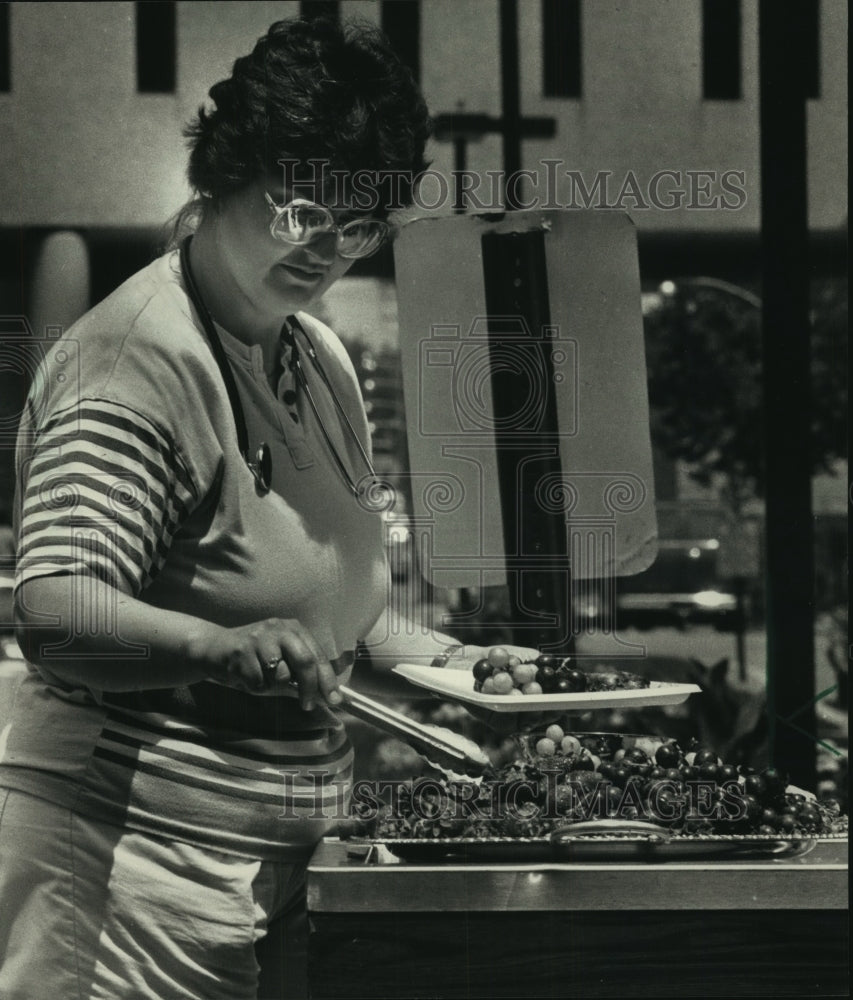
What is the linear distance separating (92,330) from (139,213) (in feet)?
0.82

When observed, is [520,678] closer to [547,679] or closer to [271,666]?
[547,679]

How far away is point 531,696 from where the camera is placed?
2.18m

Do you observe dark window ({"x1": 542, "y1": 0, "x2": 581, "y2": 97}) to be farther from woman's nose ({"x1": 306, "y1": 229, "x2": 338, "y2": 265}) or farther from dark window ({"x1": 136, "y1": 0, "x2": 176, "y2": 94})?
dark window ({"x1": 136, "y1": 0, "x2": 176, "y2": 94})

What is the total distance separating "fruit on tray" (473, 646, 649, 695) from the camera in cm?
218

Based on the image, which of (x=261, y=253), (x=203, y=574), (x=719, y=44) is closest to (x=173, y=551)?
(x=203, y=574)

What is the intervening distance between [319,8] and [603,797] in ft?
4.65

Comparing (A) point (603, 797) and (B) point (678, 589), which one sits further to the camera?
(B) point (678, 589)

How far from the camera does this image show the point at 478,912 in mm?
1952

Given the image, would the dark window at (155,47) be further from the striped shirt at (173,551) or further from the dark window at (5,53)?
the striped shirt at (173,551)

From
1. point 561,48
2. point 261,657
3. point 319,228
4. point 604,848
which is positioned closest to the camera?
point 261,657

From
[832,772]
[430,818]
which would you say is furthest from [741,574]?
[430,818]

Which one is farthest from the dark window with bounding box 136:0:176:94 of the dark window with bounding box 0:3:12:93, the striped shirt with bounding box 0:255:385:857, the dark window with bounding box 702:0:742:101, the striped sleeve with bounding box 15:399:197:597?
the dark window with bounding box 702:0:742:101

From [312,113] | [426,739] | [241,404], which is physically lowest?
[426,739]

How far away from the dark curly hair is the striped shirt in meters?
0.21
